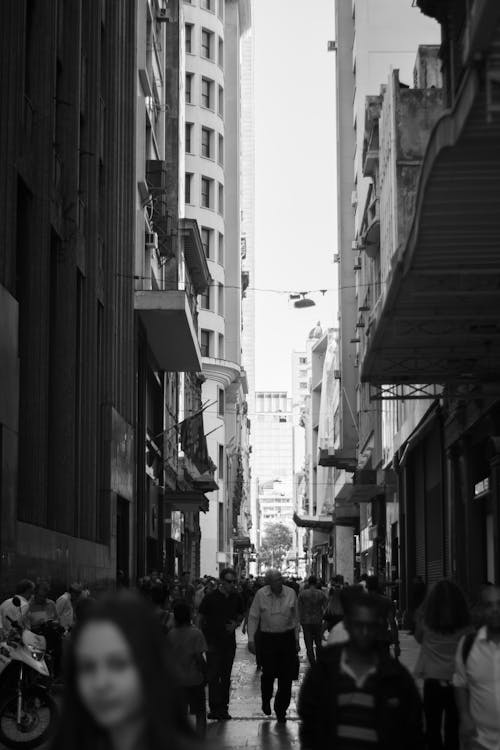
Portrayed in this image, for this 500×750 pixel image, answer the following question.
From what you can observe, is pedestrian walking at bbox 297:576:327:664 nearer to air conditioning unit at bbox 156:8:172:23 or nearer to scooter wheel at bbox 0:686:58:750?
scooter wheel at bbox 0:686:58:750

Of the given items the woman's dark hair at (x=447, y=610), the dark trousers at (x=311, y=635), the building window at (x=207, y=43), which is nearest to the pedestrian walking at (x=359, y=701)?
the woman's dark hair at (x=447, y=610)

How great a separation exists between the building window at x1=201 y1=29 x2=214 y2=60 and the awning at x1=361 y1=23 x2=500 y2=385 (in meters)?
60.5

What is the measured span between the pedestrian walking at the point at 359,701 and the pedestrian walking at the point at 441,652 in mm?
4232

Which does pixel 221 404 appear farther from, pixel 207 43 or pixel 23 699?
pixel 23 699

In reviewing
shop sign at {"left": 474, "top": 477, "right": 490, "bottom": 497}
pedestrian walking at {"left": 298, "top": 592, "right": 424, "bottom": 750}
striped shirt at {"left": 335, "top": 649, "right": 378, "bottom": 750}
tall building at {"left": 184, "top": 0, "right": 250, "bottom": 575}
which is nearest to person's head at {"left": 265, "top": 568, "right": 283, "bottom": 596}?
shop sign at {"left": 474, "top": 477, "right": 490, "bottom": 497}

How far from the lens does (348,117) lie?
74312mm

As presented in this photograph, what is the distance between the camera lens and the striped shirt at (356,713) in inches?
225

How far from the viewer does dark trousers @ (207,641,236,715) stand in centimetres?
1698

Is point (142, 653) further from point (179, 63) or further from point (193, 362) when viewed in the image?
point (179, 63)

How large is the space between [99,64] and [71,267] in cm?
676

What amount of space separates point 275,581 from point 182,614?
3.78 metres

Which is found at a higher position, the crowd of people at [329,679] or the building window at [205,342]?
the building window at [205,342]

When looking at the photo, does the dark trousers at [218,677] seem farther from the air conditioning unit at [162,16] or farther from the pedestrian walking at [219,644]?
the air conditioning unit at [162,16]

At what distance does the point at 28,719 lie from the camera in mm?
13008
